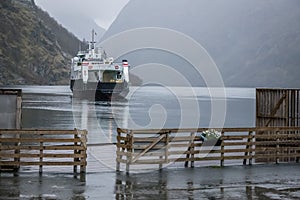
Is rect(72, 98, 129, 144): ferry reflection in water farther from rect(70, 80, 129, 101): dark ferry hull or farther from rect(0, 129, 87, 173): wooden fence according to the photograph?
rect(70, 80, 129, 101): dark ferry hull

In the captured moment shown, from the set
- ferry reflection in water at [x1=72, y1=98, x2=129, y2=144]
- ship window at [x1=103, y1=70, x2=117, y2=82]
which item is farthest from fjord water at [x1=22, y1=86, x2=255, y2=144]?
ship window at [x1=103, y1=70, x2=117, y2=82]

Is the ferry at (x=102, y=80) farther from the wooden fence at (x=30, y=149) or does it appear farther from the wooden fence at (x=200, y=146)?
the wooden fence at (x=30, y=149)

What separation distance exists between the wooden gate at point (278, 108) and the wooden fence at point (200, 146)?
1.10ft

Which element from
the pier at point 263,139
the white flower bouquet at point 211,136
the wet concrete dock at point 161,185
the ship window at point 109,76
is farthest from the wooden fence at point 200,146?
the ship window at point 109,76

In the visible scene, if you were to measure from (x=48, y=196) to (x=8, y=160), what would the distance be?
4460mm

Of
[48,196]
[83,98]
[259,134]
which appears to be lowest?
[48,196]

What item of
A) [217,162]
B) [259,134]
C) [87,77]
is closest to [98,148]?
[217,162]

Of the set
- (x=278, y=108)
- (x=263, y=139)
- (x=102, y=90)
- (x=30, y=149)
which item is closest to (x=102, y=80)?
(x=102, y=90)

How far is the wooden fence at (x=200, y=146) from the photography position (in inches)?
666

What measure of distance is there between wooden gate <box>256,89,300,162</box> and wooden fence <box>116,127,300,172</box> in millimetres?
334

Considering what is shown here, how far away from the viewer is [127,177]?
15883 mm

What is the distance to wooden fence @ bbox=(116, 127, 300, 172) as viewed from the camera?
Answer: 16922 millimetres

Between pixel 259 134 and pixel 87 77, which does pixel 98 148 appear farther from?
pixel 87 77

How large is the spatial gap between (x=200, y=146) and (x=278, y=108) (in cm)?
394
